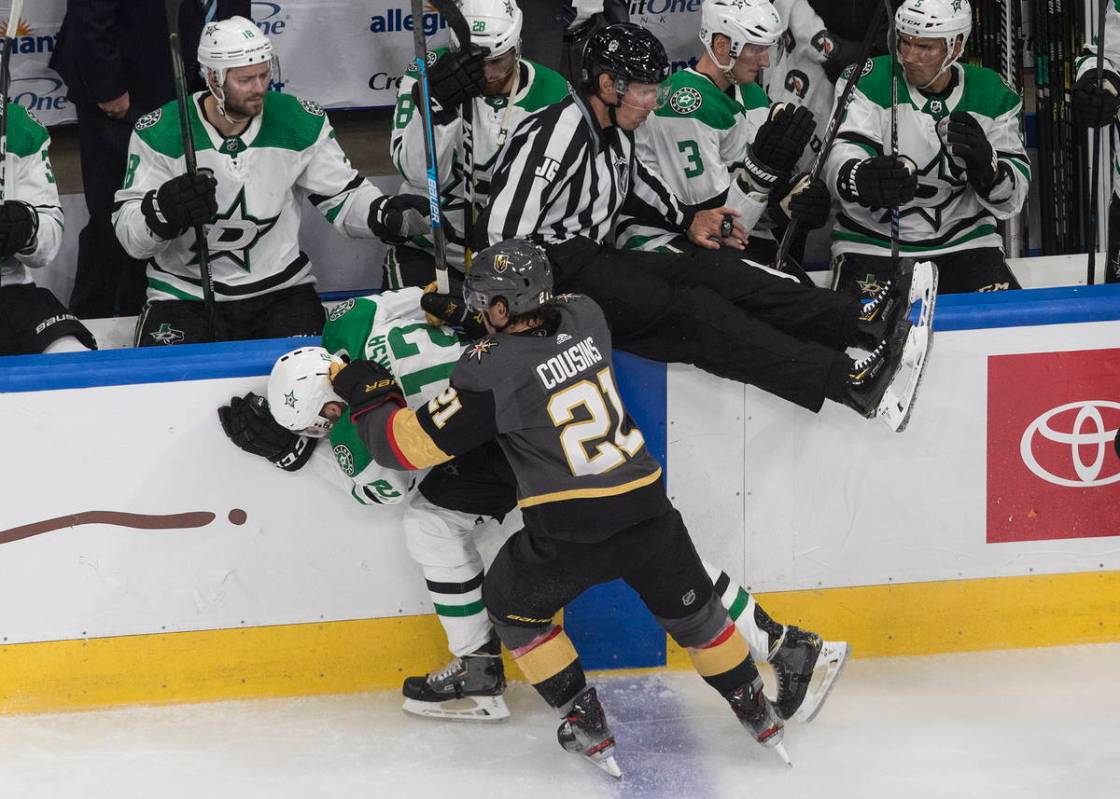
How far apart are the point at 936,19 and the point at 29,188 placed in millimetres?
2470

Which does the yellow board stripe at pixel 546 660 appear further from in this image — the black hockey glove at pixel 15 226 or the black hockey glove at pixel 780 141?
the black hockey glove at pixel 15 226

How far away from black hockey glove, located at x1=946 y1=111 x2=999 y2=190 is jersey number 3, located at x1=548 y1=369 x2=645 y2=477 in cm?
137

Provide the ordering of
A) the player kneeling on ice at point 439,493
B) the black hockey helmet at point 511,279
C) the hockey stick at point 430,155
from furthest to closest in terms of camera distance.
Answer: the hockey stick at point 430,155, the player kneeling on ice at point 439,493, the black hockey helmet at point 511,279

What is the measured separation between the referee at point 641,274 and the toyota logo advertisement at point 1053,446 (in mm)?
405

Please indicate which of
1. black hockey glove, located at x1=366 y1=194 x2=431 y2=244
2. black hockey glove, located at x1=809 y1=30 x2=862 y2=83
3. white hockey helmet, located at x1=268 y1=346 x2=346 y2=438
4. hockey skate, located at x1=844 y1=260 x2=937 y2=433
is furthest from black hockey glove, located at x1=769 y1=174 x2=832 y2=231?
white hockey helmet, located at x1=268 y1=346 x2=346 y2=438

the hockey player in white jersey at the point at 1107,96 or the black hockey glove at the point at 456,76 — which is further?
the hockey player in white jersey at the point at 1107,96

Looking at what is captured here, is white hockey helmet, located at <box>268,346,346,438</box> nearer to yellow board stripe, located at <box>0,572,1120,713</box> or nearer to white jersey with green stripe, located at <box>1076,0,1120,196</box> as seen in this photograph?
yellow board stripe, located at <box>0,572,1120,713</box>

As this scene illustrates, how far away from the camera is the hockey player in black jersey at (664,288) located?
10.7ft

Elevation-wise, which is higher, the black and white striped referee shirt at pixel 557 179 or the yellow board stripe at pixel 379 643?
the black and white striped referee shirt at pixel 557 179

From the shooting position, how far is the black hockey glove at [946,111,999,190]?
382 centimetres

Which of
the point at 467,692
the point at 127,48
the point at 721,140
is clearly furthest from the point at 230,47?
the point at 467,692

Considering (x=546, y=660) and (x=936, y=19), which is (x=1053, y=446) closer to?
(x=936, y=19)

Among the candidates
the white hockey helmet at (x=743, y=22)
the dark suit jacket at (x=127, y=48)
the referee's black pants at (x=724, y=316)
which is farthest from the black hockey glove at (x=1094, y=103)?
the dark suit jacket at (x=127, y=48)

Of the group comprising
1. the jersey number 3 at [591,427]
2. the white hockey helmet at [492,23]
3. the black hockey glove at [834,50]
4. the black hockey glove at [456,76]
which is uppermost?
the white hockey helmet at [492,23]
